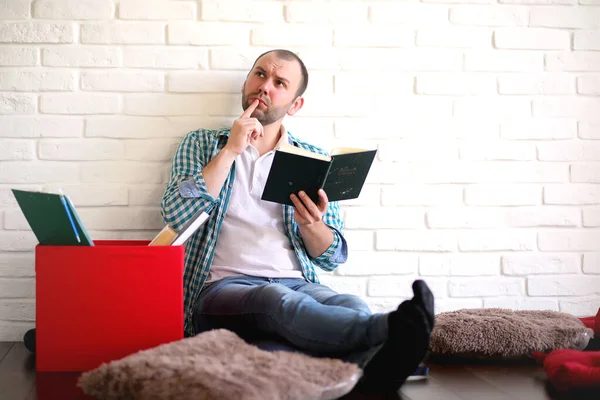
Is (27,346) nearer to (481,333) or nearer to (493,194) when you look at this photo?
(481,333)

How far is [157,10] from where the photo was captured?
102 inches

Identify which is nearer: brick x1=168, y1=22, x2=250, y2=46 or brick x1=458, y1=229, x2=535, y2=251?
brick x1=168, y1=22, x2=250, y2=46

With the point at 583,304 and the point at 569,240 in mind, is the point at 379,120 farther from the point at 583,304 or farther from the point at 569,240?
the point at 583,304

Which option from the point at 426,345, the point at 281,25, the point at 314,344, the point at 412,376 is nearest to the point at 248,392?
the point at 314,344

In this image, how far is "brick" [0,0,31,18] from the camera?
2.53m

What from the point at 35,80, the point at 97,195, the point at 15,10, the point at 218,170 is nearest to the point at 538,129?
the point at 218,170

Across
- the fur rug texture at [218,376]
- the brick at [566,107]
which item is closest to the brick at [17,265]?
the fur rug texture at [218,376]

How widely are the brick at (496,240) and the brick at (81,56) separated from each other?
1565 millimetres

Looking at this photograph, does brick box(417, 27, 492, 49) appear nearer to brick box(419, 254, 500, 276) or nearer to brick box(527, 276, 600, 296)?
brick box(419, 254, 500, 276)

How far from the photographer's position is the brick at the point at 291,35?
2.65 meters

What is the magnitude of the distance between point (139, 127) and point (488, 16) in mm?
1486

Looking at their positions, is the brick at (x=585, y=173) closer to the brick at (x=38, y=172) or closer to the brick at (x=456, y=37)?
the brick at (x=456, y=37)

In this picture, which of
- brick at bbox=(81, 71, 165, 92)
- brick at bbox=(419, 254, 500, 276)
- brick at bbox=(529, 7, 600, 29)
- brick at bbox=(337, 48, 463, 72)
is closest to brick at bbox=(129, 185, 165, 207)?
brick at bbox=(81, 71, 165, 92)

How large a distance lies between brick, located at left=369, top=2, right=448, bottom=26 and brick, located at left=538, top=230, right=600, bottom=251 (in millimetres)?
993
